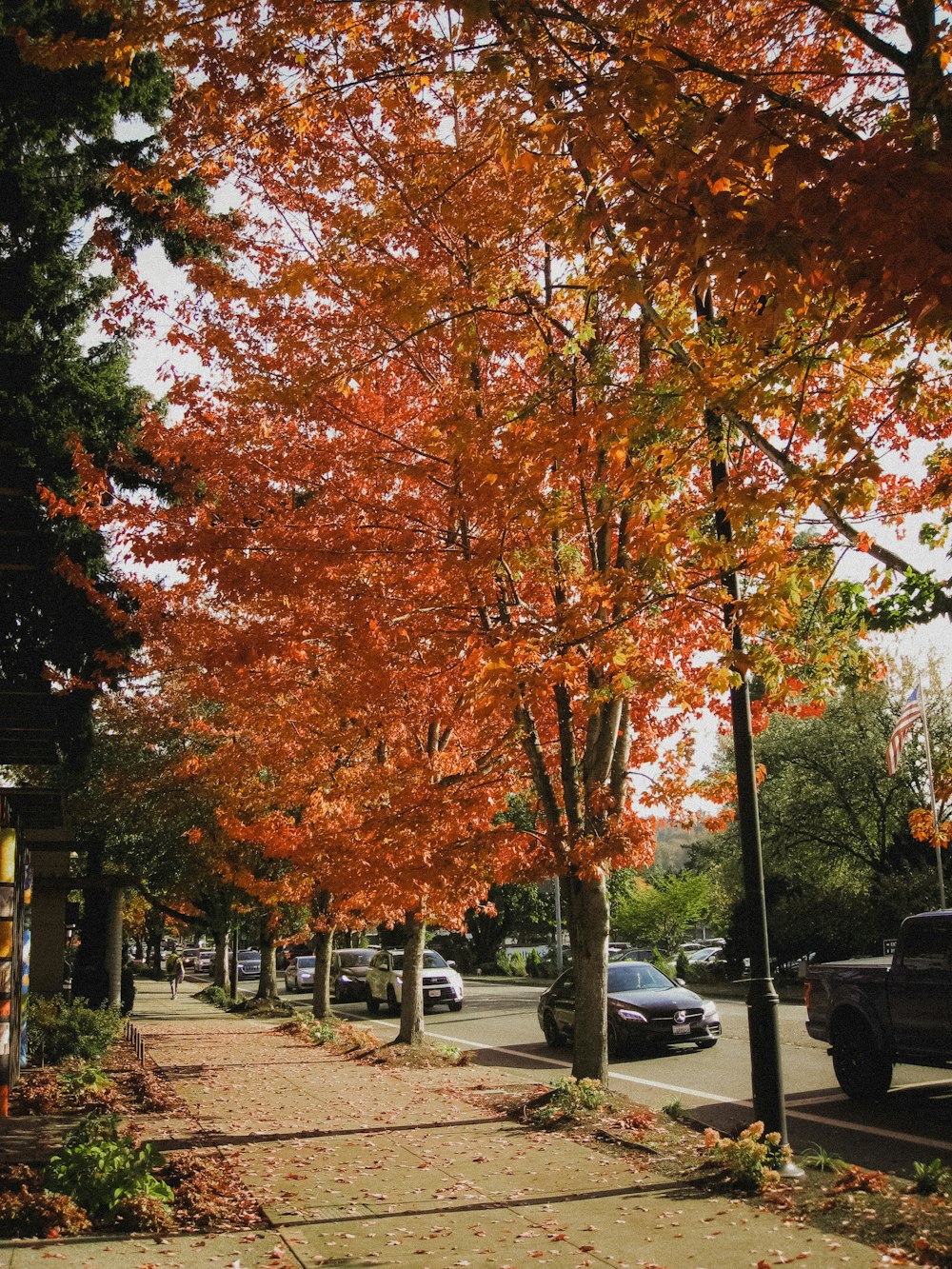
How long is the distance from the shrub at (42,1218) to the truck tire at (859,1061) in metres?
8.56

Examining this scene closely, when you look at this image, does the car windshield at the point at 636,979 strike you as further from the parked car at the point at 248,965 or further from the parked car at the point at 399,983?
the parked car at the point at 248,965

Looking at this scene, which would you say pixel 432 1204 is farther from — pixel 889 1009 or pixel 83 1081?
pixel 83 1081

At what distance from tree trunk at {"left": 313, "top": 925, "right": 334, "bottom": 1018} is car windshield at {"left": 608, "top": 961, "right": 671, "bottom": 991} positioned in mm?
8762

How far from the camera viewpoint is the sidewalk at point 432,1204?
581 centimetres

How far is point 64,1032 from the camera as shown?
601 inches

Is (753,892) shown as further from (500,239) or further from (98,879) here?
(98,879)

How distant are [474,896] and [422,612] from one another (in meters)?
5.52

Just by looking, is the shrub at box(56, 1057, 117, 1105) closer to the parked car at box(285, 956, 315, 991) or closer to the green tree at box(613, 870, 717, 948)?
the green tree at box(613, 870, 717, 948)

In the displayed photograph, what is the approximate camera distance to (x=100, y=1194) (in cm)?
648

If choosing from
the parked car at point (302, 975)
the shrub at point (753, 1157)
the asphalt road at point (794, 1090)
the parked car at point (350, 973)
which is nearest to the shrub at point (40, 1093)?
the asphalt road at point (794, 1090)

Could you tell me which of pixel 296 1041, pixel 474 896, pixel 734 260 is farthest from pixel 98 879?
pixel 734 260

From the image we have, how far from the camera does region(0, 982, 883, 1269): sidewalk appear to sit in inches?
229

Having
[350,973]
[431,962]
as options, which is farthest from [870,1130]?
[350,973]

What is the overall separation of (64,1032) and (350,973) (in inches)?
781
